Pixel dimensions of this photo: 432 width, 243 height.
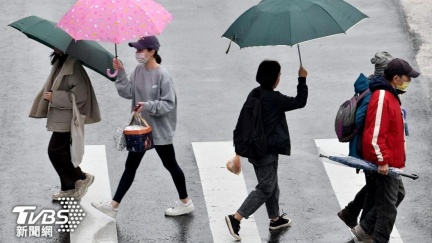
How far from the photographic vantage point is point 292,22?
40.4ft

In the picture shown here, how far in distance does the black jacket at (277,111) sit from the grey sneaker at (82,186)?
2.23 meters

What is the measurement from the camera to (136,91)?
13203 millimetres

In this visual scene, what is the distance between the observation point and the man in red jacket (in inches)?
484

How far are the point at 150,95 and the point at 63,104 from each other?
960 mm

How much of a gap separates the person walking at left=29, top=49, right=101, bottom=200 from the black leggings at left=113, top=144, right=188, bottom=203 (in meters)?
0.63

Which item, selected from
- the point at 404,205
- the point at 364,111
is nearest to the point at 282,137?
the point at 364,111

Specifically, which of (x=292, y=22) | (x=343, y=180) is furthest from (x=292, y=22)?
(x=343, y=180)

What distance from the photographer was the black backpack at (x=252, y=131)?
1283cm

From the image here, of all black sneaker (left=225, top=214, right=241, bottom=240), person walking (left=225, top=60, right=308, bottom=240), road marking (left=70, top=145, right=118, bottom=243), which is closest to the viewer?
person walking (left=225, top=60, right=308, bottom=240)

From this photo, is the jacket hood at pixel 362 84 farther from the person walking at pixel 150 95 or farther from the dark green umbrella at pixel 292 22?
the person walking at pixel 150 95

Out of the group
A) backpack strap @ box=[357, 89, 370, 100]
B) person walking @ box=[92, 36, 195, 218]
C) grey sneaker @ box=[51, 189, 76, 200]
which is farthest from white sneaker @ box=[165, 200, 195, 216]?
backpack strap @ box=[357, 89, 370, 100]

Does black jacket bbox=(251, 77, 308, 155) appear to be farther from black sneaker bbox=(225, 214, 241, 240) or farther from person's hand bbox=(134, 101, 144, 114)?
person's hand bbox=(134, 101, 144, 114)

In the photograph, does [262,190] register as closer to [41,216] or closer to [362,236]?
[362,236]

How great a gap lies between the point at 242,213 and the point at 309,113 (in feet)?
11.0
